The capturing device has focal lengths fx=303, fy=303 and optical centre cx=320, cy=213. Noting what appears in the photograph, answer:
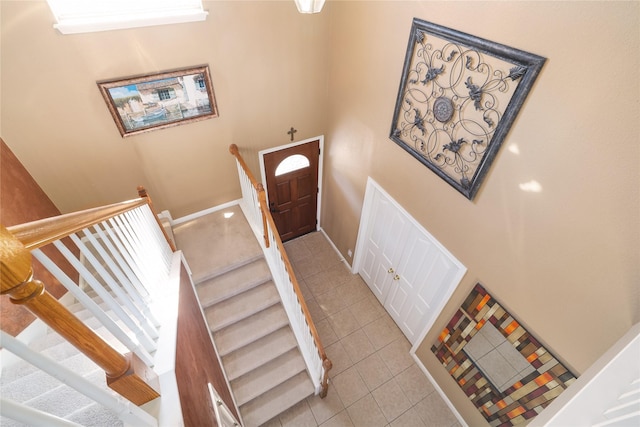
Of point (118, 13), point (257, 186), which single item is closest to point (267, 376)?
point (257, 186)

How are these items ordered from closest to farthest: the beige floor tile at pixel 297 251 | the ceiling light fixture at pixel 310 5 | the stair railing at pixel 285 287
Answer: the ceiling light fixture at pixel 310 5 → the stair railing at pixel 285 287 → the beige floor tile at pixel 297 251

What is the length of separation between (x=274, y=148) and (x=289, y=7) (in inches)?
66.9

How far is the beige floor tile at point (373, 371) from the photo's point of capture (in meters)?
3.87

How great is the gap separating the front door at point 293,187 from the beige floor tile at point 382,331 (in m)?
2.14

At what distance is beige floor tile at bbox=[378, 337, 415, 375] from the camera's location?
3998 mm

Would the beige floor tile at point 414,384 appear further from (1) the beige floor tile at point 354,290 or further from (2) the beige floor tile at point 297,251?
(2) the beige floor tile at point 297,251

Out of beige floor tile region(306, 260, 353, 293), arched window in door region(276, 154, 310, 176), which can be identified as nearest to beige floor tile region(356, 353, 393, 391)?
beige floor tile region(306, 260, 353, 293)

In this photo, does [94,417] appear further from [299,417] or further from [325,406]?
[325,406]

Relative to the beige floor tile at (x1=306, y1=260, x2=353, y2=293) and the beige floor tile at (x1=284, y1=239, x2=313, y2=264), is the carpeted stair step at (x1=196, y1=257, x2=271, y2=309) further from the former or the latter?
the beige floor tile at (x1=284, y1=239, x2=313, y2=264)

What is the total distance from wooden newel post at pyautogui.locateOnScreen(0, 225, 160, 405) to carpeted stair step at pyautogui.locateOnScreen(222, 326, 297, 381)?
2.14m

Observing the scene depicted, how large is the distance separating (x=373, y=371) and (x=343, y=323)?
755mm

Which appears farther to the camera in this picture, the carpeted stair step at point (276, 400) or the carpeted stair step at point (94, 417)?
the carpeted stair step at point (276, 400)

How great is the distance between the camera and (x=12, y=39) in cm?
235

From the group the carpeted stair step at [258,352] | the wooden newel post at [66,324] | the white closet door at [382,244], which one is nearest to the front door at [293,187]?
the white closet door at [382,244]
